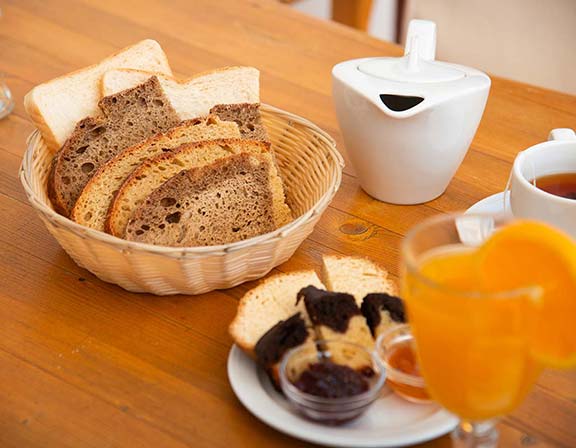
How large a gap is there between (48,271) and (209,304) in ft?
0.85

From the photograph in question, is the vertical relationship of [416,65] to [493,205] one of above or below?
above

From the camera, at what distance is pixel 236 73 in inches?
54.8

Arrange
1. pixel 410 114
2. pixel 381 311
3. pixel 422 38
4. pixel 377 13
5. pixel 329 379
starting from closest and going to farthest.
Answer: pixel 329 379 < pixel 381 311 < pixel 410 114 < pixel 422 38 < pixel 377 13

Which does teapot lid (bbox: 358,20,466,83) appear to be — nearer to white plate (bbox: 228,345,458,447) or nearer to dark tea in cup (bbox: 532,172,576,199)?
dark tea in cup (bbox: 532,172,576,199)

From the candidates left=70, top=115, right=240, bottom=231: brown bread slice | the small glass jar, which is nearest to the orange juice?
the small glass jar

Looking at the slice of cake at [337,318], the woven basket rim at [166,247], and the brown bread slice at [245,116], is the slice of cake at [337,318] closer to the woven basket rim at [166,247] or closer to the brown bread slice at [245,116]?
the woven basket rim at [166,247]

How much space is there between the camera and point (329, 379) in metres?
0.87

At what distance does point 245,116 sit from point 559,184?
19.3 inches

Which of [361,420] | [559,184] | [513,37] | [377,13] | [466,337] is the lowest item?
[377,13]

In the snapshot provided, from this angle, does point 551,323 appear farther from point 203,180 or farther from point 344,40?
point 344,40

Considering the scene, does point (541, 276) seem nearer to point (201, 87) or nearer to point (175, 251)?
point (175, 251)

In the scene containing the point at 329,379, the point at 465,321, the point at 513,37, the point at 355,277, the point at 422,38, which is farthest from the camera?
the point at 513,37

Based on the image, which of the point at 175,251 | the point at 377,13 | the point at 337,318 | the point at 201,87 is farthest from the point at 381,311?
the point at 377,13

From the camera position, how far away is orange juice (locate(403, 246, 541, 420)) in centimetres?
67
